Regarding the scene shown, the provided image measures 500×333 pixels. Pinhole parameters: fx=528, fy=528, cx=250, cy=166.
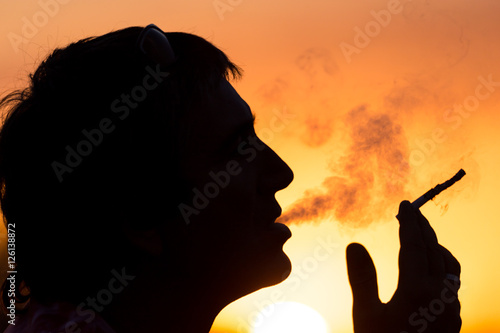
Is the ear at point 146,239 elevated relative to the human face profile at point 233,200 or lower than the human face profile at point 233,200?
lower

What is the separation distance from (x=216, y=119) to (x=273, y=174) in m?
0.48

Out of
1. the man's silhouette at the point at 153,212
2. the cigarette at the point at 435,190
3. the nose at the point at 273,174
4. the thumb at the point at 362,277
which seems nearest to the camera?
the thumb at the point at 362,277

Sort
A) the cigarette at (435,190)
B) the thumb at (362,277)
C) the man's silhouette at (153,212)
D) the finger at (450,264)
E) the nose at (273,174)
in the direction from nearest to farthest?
1. the thumb at (362,277)
2. the man's silhouette at (153,212)
3. the nose at (273,174)
4. the finger at (450,264)
5. the cigarette at (435,190)

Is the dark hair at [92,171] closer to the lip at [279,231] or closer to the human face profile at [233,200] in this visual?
the human face profile at [233,200]

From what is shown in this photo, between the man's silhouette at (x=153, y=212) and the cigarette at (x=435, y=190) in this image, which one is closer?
the man's silhouette at (x=153, y=212)

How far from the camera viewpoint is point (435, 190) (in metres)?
4.18

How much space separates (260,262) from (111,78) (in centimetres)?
142

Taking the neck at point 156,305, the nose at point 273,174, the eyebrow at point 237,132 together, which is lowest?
the neck at point 156,305

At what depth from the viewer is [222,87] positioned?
3.33 metres

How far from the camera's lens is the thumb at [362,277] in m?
2.92

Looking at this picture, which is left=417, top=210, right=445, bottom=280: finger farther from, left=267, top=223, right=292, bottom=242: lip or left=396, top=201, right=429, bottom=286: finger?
left=267, top=223, right=292, bottom=242: lip

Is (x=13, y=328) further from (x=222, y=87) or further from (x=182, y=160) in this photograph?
(x=222, y=87)

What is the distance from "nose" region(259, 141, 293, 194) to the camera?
10.3 feet

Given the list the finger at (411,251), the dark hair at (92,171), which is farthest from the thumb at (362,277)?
the dark hair at (92,171)
